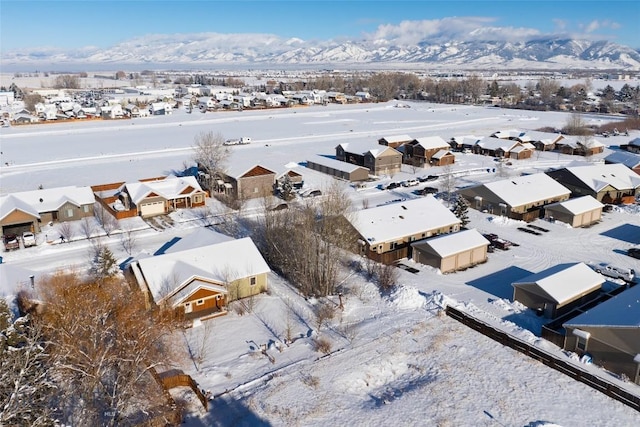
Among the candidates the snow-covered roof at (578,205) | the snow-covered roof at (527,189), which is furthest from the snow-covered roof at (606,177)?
the snow-covered roof at (578,205)

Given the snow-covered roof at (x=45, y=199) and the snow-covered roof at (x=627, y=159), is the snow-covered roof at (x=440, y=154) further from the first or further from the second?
the snow-covered roof at (x=45, y=199)

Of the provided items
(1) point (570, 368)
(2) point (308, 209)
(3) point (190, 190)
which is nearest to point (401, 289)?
(2) point (308, 209)

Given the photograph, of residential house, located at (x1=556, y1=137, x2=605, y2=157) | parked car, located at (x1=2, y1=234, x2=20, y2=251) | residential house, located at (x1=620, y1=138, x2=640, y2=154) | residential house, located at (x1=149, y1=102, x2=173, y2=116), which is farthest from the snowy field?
residential house, located at (x1=149, y1=102, x2=173, y2=116)

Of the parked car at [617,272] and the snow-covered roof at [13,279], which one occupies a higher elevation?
the snow-covered roof at [13,279]

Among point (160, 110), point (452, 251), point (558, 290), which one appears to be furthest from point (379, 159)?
point (160, 110)

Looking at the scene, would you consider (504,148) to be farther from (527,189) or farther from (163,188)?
(163,188)

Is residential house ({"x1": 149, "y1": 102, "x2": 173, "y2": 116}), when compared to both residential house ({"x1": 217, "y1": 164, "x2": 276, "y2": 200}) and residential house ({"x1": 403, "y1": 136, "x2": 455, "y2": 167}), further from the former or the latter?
residential house ({"x1": 217, "y1": 164, "x2": 276, "y2": 200})
